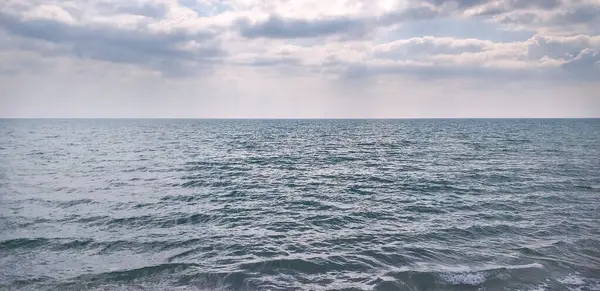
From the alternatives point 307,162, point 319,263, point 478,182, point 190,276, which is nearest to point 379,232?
point 319,263

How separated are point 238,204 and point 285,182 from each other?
28.6ft

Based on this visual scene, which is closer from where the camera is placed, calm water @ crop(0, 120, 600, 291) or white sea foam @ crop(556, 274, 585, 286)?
white sea foam @ crop(556, 274, 585, 286)

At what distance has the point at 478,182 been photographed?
108ft

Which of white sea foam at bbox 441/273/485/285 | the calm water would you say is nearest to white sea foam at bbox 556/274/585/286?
the calm water

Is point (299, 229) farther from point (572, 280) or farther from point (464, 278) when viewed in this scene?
point (572, 280)

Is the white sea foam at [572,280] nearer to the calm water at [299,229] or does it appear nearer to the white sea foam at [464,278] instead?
the calm water at [299,229]

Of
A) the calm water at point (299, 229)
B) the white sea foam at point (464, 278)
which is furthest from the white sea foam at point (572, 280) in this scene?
the white sea foam at point (464, 278)

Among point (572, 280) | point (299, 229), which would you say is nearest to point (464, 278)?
point (572, 280)

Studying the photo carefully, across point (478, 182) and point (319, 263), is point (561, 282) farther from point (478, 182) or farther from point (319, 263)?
point (478, 182)

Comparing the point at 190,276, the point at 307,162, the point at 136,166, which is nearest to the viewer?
the point at 190,276

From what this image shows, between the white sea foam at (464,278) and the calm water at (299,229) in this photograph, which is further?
the calm water at (299,229)

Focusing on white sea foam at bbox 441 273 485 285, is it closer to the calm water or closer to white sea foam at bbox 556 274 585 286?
the calm water

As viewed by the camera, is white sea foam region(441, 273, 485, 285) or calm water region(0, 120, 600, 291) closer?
white sea foam region(441, 273, 485, 285)

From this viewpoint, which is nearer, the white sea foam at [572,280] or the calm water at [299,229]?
the white sea foam at [572,280]
